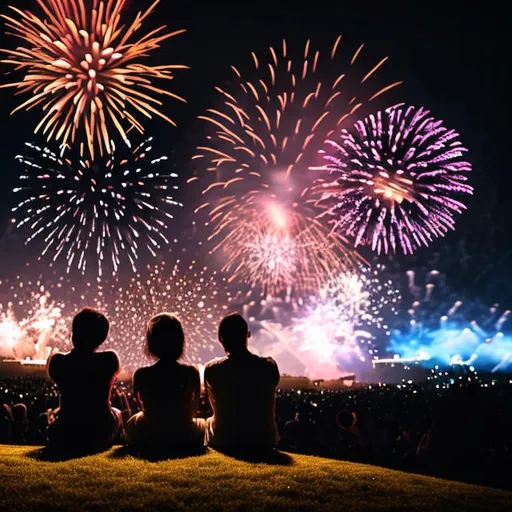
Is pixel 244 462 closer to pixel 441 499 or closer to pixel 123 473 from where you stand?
pixel 123 473

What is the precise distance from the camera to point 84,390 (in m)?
6.66

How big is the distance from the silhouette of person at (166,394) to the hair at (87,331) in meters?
0.58

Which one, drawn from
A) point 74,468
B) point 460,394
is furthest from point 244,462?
point 460,394

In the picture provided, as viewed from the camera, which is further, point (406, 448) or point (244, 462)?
point (406, 448)

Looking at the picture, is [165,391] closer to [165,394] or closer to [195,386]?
[165,394]

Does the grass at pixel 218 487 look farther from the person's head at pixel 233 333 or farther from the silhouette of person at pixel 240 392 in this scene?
the person's head at pixel 233 333

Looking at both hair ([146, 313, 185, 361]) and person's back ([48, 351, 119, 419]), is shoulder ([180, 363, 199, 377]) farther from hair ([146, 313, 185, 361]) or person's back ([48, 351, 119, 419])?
person's back ([48, 351, 119, 419])

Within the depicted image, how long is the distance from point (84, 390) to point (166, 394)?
93 cm

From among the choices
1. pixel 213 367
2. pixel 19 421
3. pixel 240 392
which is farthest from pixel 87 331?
pixel 19 421

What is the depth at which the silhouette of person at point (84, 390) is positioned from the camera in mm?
6602

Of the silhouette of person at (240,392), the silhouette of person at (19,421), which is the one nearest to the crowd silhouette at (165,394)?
the silhouette of person at (240,392)

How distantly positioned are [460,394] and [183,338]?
11.3 feet

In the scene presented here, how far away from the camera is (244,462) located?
6164 millimetres

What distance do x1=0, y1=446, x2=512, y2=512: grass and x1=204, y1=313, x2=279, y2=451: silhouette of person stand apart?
423 millimetres
